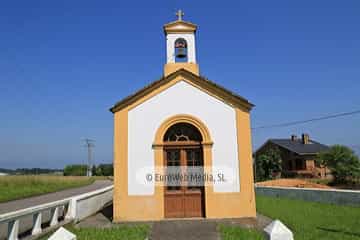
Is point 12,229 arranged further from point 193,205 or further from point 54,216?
point 193,205

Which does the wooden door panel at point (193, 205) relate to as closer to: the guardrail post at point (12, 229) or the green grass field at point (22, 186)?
the guardrail post at point (12, 229)

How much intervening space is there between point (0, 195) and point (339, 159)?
27219 mm

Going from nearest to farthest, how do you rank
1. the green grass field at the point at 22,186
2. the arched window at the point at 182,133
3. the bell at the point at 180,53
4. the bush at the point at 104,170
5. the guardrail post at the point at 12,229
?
the guardrail post at the point at 12,229
the arched window at the point at 182,133
the bell at the point at 180,53
the green grass field at the point at 22,186
the bush at the point at 104,170

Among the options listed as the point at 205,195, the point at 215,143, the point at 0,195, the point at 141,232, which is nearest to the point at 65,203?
the point at 141,232

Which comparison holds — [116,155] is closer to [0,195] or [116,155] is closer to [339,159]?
[0,195]

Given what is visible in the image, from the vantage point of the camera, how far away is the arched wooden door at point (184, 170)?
9.89m

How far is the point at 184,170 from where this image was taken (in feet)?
33.0

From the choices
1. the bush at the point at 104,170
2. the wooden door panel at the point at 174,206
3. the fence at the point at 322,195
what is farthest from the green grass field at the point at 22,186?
the bush at the point at 104,170

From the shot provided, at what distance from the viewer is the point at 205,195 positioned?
9812mm

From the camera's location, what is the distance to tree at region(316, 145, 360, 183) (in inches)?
950

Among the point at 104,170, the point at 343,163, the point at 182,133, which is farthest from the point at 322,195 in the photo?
the point at 104,170

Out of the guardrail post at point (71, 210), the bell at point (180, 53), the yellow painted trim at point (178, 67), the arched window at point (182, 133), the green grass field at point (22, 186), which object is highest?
the bell at point (180, 53)

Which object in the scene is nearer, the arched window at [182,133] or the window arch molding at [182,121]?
the window arch molding at [182,121]

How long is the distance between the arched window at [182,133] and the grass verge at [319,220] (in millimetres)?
4162
